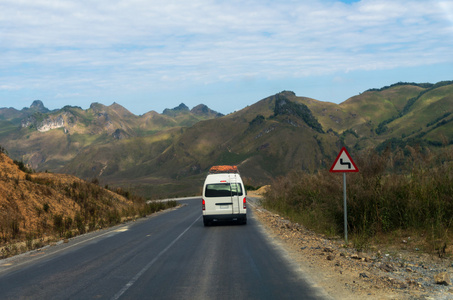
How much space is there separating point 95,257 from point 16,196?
501 inches

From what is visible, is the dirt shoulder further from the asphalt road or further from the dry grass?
the dry grass

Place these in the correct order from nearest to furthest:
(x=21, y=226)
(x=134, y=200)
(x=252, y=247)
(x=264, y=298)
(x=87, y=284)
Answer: (x=264, y=298) < (x=87, y=284) < (x=252, y=247) < (x=21, y=226) < (x=134, y=200)

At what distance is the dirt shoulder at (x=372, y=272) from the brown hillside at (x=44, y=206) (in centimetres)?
1119

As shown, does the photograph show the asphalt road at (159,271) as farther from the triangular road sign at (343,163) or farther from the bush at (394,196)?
the triangular road sign at (343,163)

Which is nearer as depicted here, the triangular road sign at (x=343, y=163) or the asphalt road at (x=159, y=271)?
the asphalt road at (x=159, y=271)

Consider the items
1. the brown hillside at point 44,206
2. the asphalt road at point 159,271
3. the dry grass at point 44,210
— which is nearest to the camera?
the asphalt road at point 159,271

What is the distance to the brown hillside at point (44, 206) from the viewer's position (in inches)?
764

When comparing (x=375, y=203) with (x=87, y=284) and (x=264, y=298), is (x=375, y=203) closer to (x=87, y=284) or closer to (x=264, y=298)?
(x=264, y=298)

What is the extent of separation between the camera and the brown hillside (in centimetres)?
1940

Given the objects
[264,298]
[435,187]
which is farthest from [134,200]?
[264,298]

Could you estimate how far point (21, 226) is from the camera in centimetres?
1984

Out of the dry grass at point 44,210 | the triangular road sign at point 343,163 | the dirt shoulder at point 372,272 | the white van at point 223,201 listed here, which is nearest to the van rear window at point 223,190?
the white van at point 223,201

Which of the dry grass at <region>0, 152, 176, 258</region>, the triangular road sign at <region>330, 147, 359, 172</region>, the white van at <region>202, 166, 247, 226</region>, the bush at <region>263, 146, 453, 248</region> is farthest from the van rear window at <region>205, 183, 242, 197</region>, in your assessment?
the triangular road sign at <region>330, 147, 359, 172</region>

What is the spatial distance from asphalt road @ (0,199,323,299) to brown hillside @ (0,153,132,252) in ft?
16.0
